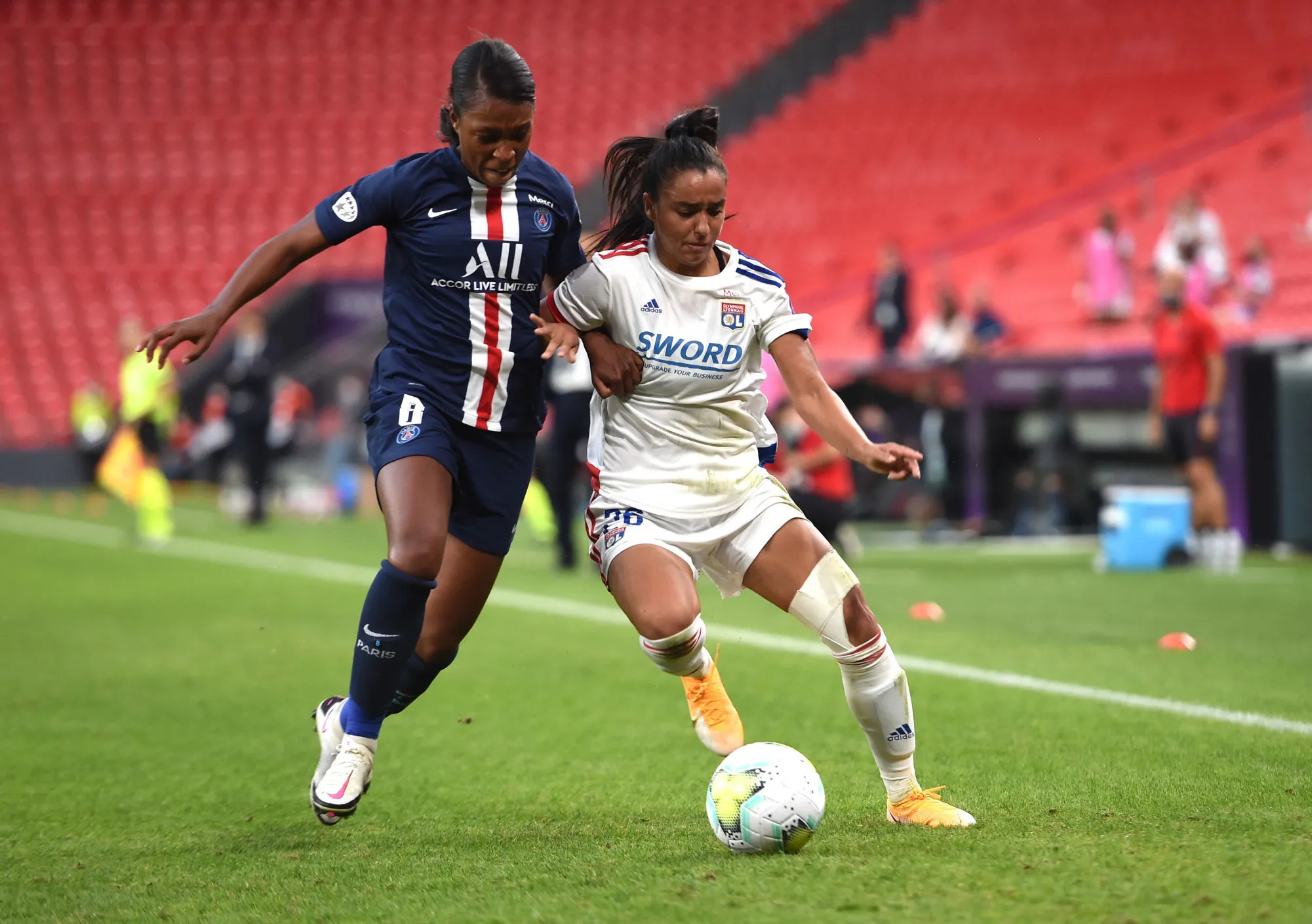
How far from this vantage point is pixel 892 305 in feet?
56.1

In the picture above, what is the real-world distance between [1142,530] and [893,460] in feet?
28.3

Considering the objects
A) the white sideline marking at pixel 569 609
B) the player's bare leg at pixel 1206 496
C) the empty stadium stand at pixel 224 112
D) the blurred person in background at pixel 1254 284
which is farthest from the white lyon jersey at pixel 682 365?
the empty stadium stand at pixel 224 112

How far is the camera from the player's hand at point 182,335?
411 cm

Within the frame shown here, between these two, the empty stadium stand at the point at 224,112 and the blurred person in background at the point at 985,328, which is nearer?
the blurred person in background at the point at 985,328

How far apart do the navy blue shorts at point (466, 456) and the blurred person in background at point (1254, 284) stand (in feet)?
48.3

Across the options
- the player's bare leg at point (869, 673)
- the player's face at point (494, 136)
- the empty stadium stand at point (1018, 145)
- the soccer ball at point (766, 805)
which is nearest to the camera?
the soccer ball at point (766, 805)

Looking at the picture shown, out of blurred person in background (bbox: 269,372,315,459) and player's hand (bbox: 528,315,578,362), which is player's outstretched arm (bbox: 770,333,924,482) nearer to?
player's hand (bbox: 528,315,578,362)

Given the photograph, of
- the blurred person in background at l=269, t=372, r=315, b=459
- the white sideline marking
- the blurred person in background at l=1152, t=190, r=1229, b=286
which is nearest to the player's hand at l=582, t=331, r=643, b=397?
the white sideline marking

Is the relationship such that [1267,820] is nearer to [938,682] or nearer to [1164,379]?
[938,682]

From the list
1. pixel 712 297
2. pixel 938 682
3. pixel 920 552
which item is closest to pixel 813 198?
pixel 920 552

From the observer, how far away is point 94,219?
29.2 meters

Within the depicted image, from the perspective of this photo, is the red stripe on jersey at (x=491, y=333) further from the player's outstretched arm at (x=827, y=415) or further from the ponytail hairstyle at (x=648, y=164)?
the player's outstretched arm at (x=827, y=415)

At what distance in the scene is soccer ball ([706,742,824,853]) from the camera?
3.70 m

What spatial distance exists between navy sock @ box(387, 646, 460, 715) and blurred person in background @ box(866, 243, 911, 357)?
1301 centimetres
